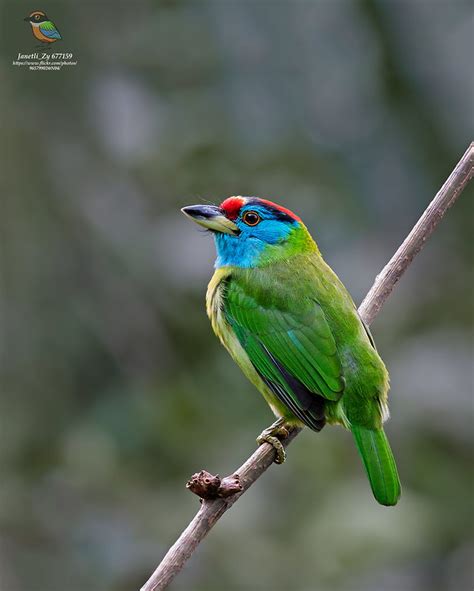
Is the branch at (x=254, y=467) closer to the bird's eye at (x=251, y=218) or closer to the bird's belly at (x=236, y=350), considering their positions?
the bird's belly at (x=236, y=350)

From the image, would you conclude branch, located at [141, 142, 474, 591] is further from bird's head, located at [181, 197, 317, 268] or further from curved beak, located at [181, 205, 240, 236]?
curved beak, located at [181, 205, 240, 236]

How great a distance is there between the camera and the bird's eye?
13.8 ft

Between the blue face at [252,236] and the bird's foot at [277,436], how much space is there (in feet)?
2.14

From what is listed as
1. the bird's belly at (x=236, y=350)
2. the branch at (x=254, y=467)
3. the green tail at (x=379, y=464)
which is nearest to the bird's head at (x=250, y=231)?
the bird's belly at (x=236, y=350)

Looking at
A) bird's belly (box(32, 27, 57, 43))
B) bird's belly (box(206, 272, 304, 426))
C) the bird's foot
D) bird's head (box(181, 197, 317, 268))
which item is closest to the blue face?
bird's head (box(181, 197, 317, 268))

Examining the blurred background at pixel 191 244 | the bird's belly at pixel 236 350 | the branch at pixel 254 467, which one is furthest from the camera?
the blurred background at pixel 191 244

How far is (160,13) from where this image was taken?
218 inches

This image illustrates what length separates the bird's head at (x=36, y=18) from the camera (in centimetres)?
504

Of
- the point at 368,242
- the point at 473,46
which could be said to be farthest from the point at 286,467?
the point at 473,46

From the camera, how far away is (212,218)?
4.14 metres

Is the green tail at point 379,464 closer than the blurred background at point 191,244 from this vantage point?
Yes

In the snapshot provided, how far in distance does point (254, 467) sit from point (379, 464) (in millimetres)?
436

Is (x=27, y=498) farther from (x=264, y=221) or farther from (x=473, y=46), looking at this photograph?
(x=473, y=46)

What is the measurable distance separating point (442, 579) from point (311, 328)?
1.58 metres
